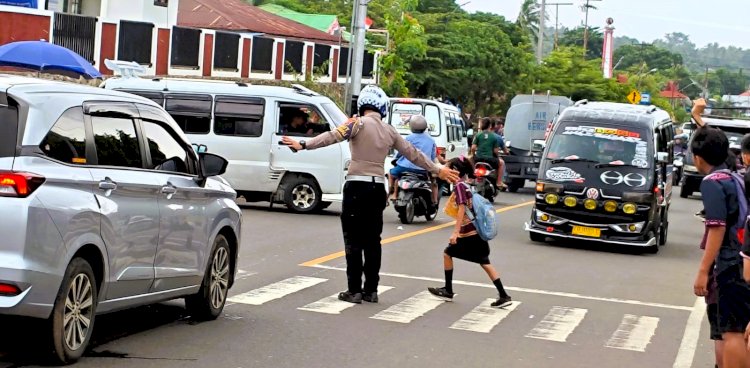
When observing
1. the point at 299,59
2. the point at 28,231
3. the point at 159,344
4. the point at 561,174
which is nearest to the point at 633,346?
the point at 159,344

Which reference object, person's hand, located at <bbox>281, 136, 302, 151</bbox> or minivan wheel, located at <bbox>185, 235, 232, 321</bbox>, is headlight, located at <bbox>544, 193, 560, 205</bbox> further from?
minivan wheel, located at <bbox>185, 235, 232, 321</bbox>

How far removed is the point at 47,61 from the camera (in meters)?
25.0

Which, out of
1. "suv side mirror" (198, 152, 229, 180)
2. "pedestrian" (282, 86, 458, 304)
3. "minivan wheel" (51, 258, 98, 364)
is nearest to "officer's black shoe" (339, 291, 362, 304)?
"pedestrian" (282, 86, 458, 304)

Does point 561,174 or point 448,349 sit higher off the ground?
point 561,174

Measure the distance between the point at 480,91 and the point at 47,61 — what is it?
151 ft

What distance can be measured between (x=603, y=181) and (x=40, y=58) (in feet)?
37.7

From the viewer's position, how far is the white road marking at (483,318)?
11156 millimetres

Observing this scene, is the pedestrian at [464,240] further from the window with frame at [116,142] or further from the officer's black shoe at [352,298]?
the window with frame at [116,142]

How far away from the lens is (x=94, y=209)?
812 centimetres

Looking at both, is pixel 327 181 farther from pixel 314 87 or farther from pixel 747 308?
pixel 314 87

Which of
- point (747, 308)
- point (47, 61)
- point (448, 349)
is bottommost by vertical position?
point (448, 349)

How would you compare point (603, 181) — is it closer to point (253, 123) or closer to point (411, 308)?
point (253, 123)

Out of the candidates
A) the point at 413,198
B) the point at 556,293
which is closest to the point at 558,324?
the point at 556,293

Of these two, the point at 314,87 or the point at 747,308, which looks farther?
the point at 314,87
